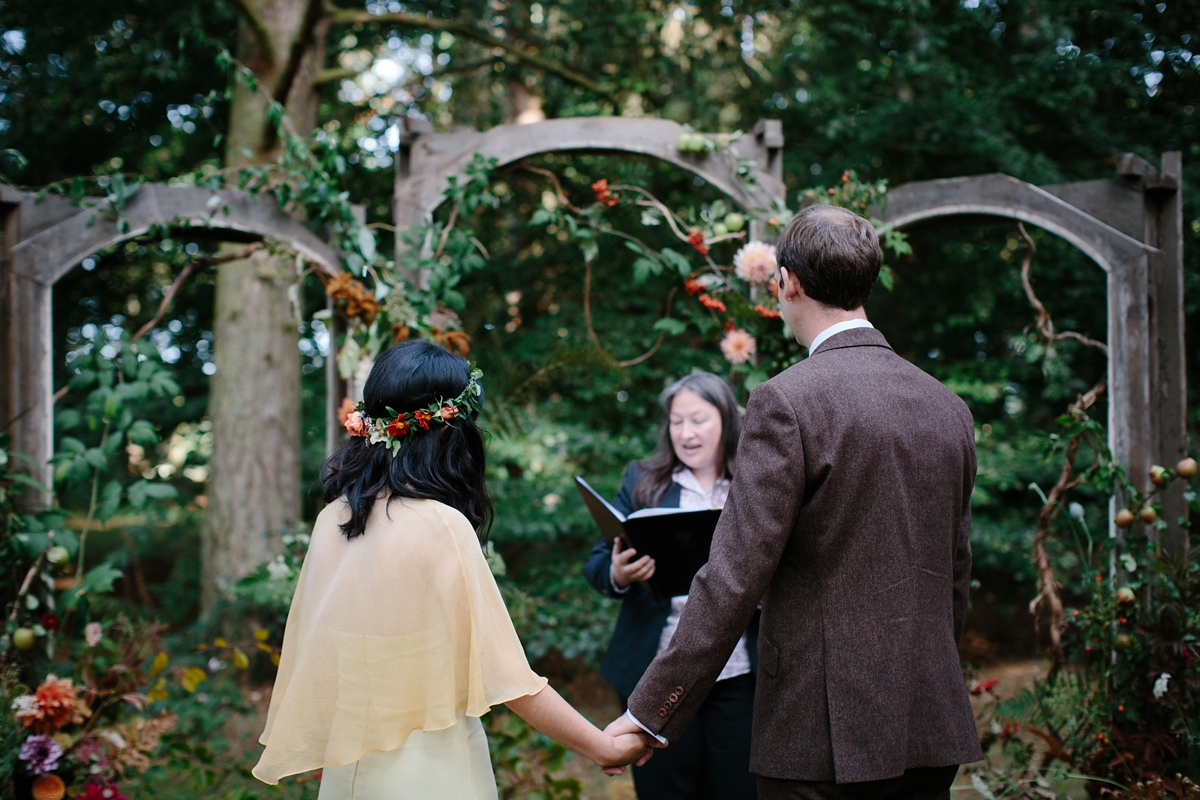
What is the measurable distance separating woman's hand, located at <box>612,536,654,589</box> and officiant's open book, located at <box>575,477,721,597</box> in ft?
0.06

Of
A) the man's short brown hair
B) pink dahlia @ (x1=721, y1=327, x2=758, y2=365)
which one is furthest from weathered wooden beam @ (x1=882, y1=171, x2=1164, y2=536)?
the man's short brown hair

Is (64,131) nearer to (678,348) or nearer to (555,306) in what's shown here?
(555,306)

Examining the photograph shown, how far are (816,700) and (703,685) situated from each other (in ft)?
0.78

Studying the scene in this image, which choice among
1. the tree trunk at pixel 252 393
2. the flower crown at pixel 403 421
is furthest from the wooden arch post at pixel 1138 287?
the tree trunk at pixel 252 393

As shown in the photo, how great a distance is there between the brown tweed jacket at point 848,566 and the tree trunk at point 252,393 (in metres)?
3.67

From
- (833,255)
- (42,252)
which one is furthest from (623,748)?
(42,252)

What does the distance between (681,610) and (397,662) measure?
86 cm

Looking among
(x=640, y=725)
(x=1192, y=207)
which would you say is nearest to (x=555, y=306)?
(x=1192, y=207)

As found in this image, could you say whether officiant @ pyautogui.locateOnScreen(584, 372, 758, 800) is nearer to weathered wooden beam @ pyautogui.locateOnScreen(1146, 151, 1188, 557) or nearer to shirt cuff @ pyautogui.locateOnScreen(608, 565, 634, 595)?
shirt cuff @ pyautogui.locateOnScreen(608, 565, 634, 595)

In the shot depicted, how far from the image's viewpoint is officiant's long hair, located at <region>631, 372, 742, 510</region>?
8.09 feet

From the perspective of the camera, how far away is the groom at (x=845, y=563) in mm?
1435

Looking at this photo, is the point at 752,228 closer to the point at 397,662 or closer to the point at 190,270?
the point at 397,662

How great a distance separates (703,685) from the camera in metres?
1.60

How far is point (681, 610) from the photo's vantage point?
6.91ft
